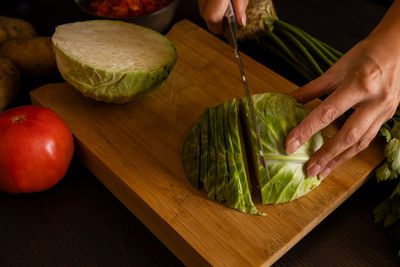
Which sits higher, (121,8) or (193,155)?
(121,8)

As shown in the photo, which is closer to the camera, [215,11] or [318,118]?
[318,118]

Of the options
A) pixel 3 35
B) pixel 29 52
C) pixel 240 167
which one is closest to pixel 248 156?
pixel 240 167

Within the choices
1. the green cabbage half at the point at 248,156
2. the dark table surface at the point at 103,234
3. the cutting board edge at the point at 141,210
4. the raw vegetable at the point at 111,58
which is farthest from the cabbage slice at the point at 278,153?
the raw vegetable at the point at 111,58

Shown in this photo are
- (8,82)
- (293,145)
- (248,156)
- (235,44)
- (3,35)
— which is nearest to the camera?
(293,145)

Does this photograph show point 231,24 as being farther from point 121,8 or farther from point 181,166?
point 121,8

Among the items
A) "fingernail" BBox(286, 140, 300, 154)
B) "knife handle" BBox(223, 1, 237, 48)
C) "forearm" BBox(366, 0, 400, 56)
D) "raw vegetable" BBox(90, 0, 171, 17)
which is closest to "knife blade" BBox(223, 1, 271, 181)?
"knife handle" BBox(223, 1, 237, 48)

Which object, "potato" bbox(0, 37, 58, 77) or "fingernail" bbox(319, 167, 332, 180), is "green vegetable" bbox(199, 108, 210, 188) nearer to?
"fingernail" bbox(319, 167, 332, 180)

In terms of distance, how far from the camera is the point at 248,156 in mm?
2020

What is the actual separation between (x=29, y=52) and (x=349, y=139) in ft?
5.70

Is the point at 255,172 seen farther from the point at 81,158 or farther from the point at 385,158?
the point at 81,158

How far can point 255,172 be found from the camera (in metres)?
1.91

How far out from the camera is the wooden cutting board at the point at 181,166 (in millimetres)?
1757

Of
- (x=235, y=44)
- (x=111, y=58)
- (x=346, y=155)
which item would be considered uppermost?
(x=235, y=44)

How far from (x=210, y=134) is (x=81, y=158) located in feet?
2.22
